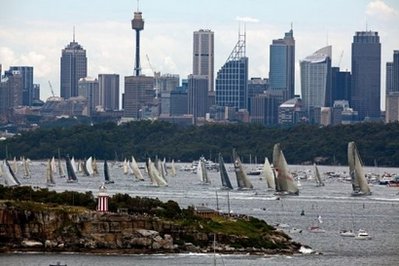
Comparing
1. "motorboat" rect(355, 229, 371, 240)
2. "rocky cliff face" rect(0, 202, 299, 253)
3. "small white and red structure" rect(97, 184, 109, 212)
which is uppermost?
"small white and red structure" rect(97, 184, 109, 212)

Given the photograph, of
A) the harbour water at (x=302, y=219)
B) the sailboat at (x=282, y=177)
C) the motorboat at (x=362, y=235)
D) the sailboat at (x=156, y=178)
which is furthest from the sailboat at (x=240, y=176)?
the motorboat at (x=362, y=235)

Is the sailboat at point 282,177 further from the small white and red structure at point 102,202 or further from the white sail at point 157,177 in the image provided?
the small white and red structure at point 102,202

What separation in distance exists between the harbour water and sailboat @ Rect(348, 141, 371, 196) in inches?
59.2

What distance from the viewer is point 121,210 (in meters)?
106

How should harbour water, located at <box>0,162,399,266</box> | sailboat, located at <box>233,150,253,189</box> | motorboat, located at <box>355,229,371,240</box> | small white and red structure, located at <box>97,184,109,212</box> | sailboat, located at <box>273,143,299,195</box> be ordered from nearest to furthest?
harbour water, located at <box>0,162,399,266</box>
small white and red structure, located at <box>97,184,109,212</box>
motorboat, located at <box>355,229,371,240</box>
sailboat, located at <box>273,143,299,195</box>
sailboat, located at <box>233,150,253,189</box>

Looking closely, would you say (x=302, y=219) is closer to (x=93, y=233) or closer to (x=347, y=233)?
(x=347, y=233)

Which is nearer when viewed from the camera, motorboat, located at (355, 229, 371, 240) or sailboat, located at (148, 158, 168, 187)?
motorboat, located at (355, 229, 371, 240)

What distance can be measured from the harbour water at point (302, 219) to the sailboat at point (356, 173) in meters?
1.50

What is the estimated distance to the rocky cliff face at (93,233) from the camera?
9944 centimetres

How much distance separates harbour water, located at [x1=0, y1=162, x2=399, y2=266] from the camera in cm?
9519

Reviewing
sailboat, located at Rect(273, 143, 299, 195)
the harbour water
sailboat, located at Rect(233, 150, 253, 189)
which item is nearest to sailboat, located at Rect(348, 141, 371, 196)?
the harbour water

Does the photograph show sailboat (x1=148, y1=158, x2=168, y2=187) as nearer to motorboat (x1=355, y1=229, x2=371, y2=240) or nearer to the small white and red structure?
motorboat (x1=355, y1=229, x2=371, y2=240)

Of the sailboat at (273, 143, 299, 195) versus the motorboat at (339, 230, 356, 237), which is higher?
the sailboat at (273, 143, 299, 195)

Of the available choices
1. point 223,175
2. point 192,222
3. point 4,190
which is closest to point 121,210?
point 192,222
